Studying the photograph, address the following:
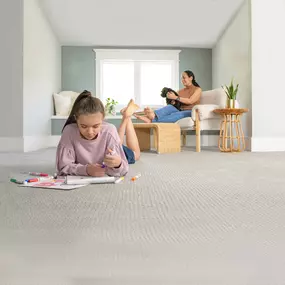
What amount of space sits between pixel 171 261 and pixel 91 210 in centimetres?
54

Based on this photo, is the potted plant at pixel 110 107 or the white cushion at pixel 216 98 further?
the potted plant at pixel 110 107

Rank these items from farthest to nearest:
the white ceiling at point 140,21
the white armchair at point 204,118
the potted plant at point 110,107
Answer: the potted plant at point 110,107
the white ceiling at point 140,21
the white armchair at point 204,118

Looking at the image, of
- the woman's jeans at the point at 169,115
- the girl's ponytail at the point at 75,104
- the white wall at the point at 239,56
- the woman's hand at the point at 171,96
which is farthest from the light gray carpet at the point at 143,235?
the white wall at the point at 239,56

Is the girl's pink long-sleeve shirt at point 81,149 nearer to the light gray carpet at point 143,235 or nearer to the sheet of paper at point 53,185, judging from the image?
the sheet of paper at point 53,185

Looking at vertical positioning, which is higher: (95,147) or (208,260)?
(95,147)

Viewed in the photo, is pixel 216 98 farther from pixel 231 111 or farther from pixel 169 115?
pixel 169 115

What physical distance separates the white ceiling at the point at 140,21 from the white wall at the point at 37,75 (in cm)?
33

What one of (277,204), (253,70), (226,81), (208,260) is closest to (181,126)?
(253,70)

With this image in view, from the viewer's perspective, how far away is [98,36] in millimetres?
6582

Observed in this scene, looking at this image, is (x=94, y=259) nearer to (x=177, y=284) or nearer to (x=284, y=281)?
(x=177, y=284)

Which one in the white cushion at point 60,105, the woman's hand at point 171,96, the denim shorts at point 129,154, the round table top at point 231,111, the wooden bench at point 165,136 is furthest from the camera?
the white cushion at point 60,105

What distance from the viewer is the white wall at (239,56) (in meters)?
4.68

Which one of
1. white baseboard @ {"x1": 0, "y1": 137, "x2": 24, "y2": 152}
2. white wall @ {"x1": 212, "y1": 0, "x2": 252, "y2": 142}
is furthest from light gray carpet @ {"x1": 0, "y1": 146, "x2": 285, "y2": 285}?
white wall @ {"x1": 212, "y1": 0, "x2": 252, "y2": 142}

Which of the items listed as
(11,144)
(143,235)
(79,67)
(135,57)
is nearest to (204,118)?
(11,144)
